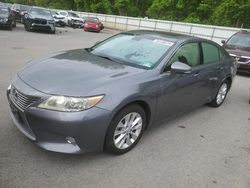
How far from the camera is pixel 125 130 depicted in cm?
377

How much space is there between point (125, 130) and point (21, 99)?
1352mm

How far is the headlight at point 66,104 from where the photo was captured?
124 inches

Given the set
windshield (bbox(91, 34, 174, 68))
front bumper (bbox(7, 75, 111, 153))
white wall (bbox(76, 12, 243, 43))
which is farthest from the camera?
white wall (bbox(76, 12, 243, 43))

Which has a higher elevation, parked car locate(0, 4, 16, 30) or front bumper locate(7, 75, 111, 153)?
front bumper locate(7, 75, 111, 153)

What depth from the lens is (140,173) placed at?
3.44 meters

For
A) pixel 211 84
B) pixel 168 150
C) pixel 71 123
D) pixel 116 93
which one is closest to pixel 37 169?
pixel 71 123

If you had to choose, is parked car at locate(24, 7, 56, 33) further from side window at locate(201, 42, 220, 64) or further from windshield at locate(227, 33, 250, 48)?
side window at locate(201, 42, 220, 64)

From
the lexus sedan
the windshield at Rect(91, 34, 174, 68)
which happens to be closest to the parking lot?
the lexus sedan

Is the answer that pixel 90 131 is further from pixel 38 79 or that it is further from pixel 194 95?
pixel 194 95

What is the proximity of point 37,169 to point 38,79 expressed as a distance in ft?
3.52

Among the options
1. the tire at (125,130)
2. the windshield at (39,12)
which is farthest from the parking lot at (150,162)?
the windshield at (39,12)

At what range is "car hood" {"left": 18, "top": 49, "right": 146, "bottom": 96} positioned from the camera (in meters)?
3.32

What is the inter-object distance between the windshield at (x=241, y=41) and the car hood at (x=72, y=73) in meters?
8.70

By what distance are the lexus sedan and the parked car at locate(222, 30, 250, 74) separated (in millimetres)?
6054
